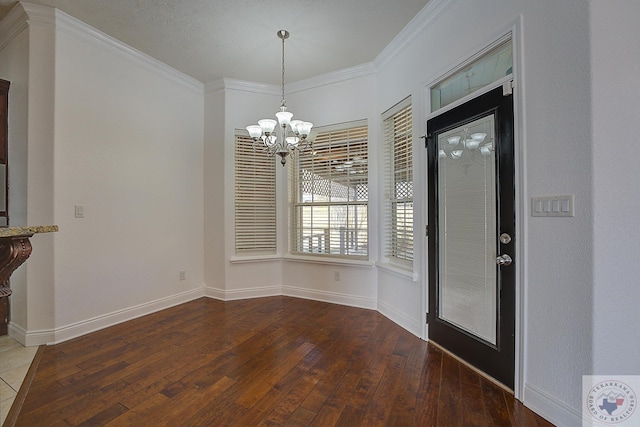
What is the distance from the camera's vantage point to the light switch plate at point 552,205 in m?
1.59

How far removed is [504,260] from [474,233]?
340 mm

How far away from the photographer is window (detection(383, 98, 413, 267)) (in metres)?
3.09

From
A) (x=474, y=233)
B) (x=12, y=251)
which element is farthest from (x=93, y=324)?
(x=474, y=233)

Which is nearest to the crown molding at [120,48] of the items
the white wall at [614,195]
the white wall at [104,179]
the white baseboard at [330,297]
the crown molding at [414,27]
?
the white wall at [104,179]

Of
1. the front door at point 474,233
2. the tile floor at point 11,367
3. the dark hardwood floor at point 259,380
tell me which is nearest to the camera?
the dark hardwood floor at point 259,380

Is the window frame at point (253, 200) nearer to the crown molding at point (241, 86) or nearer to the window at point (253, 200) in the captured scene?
the window at point (253, 200)

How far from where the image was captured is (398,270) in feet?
10.3

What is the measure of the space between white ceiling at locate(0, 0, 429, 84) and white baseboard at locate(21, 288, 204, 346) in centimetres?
290

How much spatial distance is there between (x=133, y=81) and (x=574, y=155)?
4.08 metres

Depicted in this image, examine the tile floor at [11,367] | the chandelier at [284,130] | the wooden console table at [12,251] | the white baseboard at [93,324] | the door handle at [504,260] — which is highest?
the chandelier at [284,130]

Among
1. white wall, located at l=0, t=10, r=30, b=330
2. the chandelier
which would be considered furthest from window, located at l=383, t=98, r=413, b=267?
white wall, located at l=0, t=10, r=30, b=330

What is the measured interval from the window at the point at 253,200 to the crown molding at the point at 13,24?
2199mm

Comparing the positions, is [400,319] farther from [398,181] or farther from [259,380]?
[259,380]

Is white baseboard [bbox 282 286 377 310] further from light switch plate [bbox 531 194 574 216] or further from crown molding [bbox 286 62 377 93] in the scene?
crown molding [bbox 286 62 377 93]
